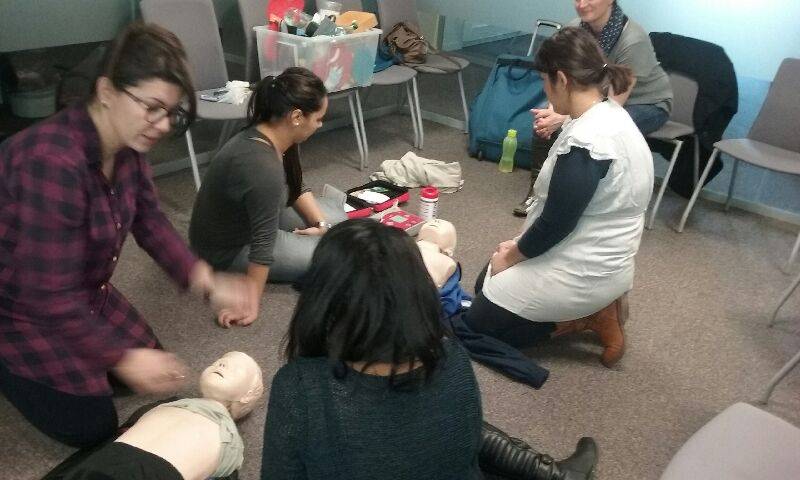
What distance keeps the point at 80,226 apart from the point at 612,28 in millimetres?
2364

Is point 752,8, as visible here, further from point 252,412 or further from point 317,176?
point 252,412

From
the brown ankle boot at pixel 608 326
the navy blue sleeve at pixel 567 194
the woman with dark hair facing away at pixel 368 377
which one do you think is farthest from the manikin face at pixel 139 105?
the brown ankle boot at pixel 608 326

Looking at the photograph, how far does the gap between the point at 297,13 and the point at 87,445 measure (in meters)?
2.25

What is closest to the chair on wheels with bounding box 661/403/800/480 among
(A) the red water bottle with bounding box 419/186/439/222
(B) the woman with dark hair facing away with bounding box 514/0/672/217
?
(B) the woman with dark hair facing away with bounding box 514/0/672/217

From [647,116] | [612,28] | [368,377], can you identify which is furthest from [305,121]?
[647,116]

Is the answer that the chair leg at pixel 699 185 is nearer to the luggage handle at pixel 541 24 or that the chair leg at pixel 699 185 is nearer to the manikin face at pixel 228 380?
the luggage handle at pixel 541 24

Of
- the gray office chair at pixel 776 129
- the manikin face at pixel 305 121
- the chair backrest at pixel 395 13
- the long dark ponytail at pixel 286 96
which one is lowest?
the gray office chair at pixel 776 129

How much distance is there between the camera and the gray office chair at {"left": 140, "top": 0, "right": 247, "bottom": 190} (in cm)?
282

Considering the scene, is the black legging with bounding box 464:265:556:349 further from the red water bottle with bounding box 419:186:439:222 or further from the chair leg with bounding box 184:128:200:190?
the chair leg with bounding box 184:128:200:190

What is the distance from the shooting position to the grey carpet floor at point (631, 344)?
5.96ft

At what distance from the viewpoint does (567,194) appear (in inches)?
69.8

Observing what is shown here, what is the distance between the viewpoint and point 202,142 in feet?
11.6

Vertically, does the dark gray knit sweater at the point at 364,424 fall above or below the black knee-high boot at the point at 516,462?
above

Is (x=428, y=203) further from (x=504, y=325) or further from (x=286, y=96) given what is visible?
(x=286, y=96)
